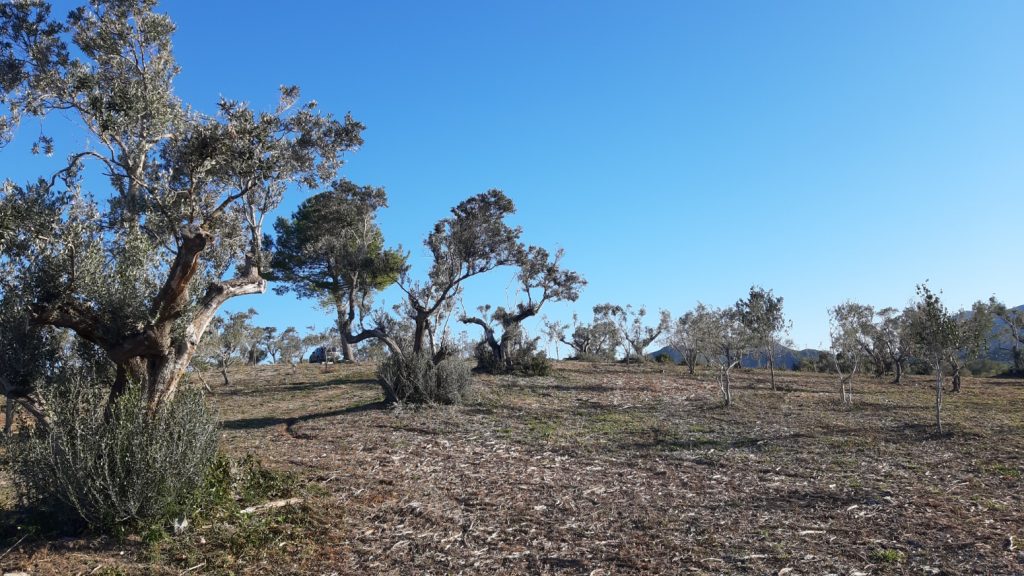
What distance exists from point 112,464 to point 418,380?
38.7ft

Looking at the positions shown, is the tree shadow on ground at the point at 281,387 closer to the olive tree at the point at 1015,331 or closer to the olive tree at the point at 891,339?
the olive tree at the point at 891,339

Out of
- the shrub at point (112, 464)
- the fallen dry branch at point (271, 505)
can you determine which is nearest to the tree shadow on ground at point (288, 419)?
the fallen dry branch at point (271, 505)

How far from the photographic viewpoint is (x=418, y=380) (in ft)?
61.2

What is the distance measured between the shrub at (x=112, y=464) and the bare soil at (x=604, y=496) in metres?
0.37

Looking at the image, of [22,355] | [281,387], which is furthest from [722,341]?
[22,355]

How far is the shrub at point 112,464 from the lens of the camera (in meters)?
6.75

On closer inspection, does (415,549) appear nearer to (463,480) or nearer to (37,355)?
(463,480)

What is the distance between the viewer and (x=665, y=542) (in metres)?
7.48

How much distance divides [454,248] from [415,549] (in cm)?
1686

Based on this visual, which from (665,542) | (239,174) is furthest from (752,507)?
(239,174)

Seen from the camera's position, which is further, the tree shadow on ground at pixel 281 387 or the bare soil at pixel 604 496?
the tree shadow on ground at pixel 281 387

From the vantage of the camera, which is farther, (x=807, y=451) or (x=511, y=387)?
(x=511, y=387)

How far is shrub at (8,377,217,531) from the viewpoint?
6.75 metres

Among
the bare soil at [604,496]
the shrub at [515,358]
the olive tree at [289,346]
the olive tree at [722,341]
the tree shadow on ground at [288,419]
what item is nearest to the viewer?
the bare soil at [604,496]
